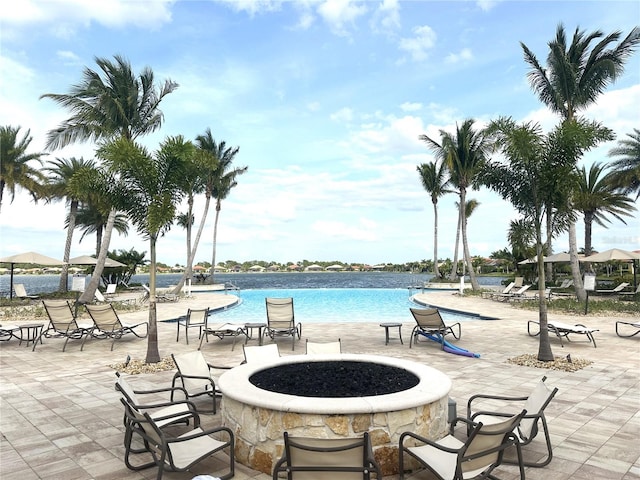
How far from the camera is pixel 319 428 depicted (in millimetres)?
3400

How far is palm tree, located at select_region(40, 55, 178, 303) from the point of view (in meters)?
16.6

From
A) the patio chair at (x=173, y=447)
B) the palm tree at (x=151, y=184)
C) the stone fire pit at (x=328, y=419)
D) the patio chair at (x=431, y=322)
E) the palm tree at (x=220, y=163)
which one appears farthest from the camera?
the palm tree at (x=220, y=163)

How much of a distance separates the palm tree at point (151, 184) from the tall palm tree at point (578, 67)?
15340mm

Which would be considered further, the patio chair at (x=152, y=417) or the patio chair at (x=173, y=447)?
the patio chair at (x=152, y=417)

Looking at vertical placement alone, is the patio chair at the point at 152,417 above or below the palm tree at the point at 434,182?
below

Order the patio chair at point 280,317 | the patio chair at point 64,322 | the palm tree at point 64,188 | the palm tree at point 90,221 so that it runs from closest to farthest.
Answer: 1. the patio chair at point 64,322
2. the patio chair at point 280,317
3. the palm tree at point 64,188
4. the palm tree at point 90,221

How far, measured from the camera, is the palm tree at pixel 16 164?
20531mm

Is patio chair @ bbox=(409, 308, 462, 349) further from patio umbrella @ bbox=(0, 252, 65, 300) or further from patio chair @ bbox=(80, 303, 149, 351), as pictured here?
patio umbrella @ bbox=(0, 252, 65, 300)

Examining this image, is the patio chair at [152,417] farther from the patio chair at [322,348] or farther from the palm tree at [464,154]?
the palm tree at [464,154]

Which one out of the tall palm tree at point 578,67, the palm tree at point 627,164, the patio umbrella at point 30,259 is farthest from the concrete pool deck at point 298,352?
the palm tree at point 627,164

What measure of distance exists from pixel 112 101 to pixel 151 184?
1100 centimetres

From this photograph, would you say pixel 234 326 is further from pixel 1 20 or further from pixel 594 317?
pixel 594 317

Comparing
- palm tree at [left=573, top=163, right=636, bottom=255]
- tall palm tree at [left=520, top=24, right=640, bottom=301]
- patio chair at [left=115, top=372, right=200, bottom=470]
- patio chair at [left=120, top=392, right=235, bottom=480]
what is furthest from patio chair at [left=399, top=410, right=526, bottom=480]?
palm tree at [left=573, top=163, right=636, bottom=255]

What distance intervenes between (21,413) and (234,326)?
529 cm
